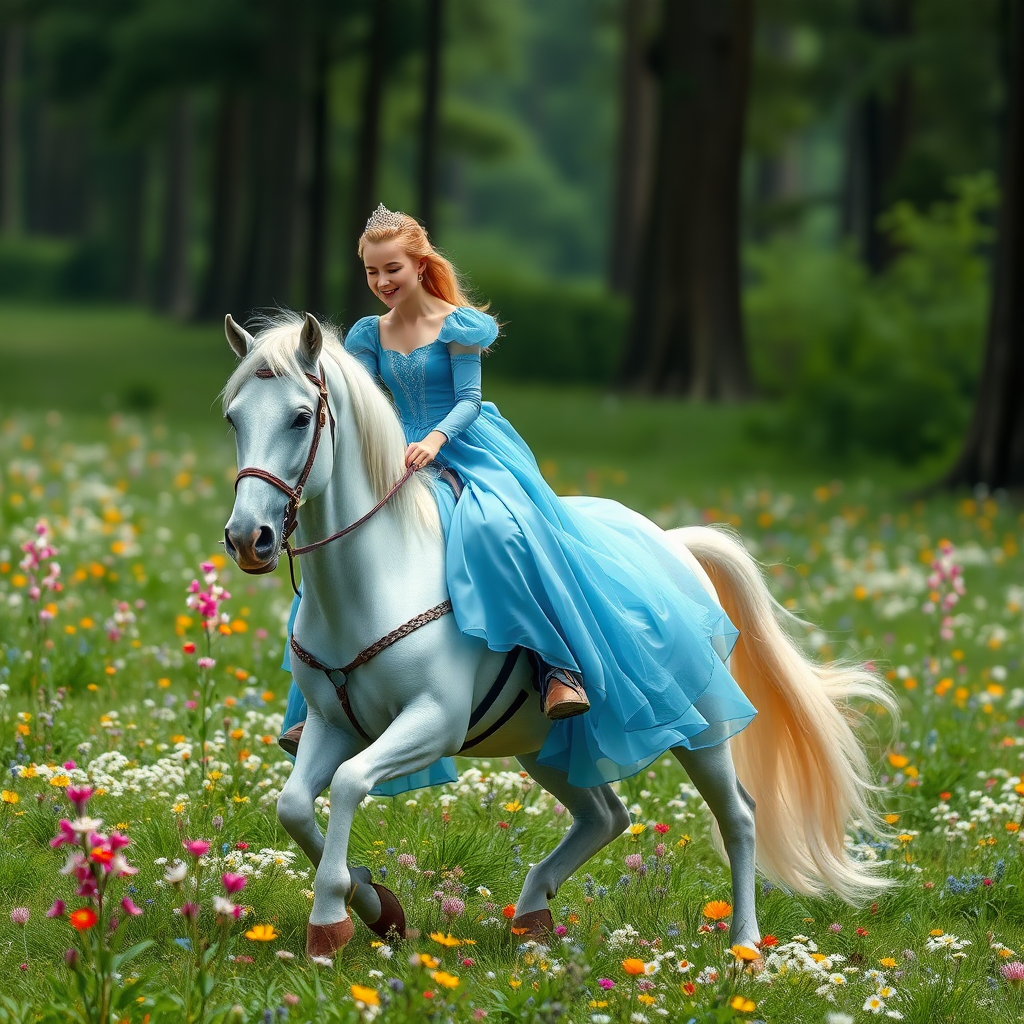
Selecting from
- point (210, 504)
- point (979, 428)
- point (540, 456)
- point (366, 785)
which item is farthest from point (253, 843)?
point (540, 456)

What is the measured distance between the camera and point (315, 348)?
175 inches

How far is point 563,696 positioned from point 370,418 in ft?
3.34

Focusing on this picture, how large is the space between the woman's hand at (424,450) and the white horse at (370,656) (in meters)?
0.06

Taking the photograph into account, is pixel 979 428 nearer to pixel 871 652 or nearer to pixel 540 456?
pixel 540 456

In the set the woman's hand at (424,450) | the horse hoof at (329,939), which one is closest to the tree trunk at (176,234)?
the woman's hand at (424,450)

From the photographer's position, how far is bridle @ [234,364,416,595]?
4250mm

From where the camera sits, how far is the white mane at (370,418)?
177 inches

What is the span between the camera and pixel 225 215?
134 feet

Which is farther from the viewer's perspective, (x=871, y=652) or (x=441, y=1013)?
(x=871, y=652)

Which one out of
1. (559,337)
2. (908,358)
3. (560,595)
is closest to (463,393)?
(560,595)

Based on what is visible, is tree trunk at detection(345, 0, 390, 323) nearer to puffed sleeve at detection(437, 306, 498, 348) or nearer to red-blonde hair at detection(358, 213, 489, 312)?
red-blonde hair at detection(358, 213, 489, 312)

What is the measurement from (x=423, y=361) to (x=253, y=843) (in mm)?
1889

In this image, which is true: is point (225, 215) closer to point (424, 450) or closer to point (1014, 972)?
point (424, 450)

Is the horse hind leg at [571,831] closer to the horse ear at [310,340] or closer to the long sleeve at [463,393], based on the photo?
the long sleeve at [463,393]
